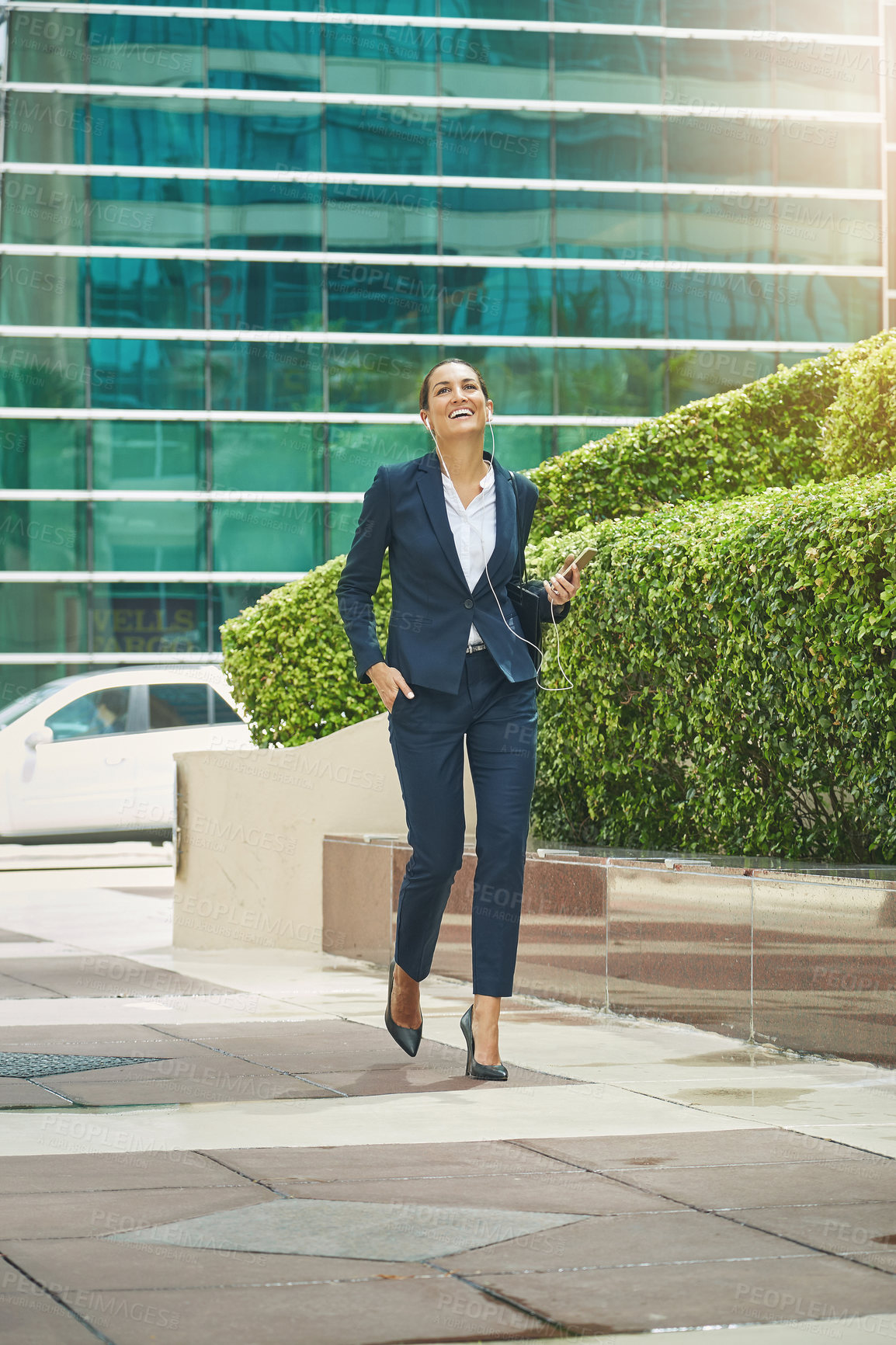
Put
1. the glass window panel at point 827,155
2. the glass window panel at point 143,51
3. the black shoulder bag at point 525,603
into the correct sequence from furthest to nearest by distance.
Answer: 1. the glass window panel at point 827,155
2. the glass window panel at point 143,51
3. the black shoulder bag at point 525,603

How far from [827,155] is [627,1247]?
3378cm

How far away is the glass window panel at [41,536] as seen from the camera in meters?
31.4

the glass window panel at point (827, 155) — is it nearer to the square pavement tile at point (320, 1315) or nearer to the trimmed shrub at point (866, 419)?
the trimmed shrub at point (866, 419)

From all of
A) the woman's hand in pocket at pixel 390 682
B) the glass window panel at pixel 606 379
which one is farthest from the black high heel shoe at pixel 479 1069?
the glass window panel at pixel 606 379

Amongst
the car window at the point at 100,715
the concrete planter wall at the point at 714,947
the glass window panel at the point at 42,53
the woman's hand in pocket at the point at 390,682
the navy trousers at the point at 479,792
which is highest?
the glass window panel at the point at 42,53

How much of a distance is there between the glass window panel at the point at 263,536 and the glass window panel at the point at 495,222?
594 cm

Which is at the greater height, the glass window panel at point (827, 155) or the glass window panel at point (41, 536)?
the glass window panel at point (827, 155)

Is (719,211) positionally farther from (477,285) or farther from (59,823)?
(59,823)

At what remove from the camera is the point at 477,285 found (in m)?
32.8

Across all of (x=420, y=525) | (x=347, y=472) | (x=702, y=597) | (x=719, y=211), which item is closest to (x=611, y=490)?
(x=702, y=597)

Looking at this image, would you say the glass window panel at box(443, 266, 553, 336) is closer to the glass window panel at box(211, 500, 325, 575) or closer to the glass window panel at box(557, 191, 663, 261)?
the glass window panel at box(557, 191, 663, 261)

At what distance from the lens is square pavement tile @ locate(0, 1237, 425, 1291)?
297 cm

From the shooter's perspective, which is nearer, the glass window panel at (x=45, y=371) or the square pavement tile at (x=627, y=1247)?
the square pavement tile at (x=627, y=1247)

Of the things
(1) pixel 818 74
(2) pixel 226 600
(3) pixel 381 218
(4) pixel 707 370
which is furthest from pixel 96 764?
(1) pixel 818 74
